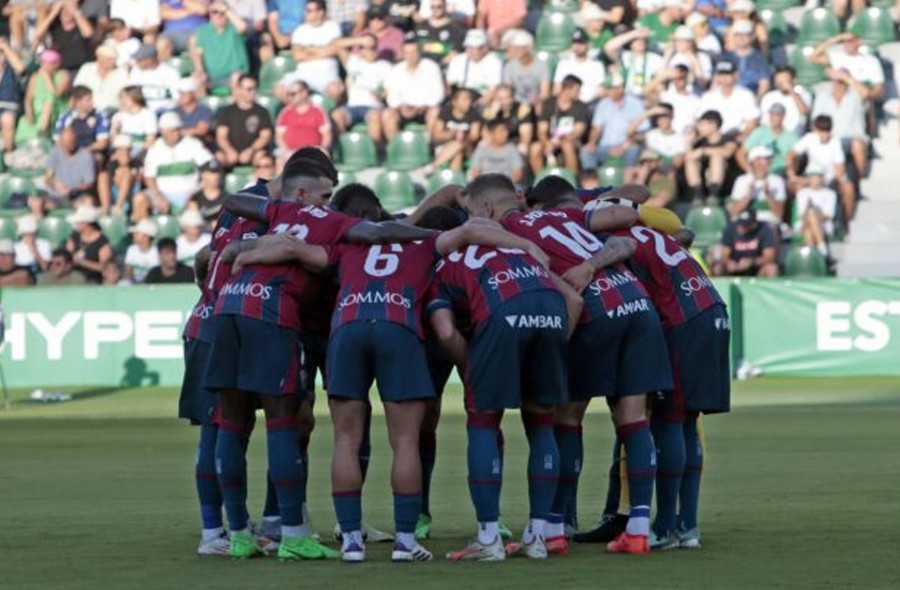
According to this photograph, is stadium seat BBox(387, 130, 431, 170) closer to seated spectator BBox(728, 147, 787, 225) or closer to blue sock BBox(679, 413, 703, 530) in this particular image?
seated spectator BBox(728, 147, 787, 225)

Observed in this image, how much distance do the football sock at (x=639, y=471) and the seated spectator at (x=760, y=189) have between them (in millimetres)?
17581

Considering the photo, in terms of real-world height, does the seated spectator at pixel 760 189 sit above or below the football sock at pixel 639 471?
above

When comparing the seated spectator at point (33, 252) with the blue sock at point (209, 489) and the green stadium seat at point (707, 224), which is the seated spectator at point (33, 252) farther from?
the blue sock at point (209, 489)

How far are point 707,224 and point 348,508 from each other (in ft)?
60.1

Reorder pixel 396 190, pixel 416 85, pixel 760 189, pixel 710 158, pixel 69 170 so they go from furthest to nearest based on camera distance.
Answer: pixel 69 170
pixel 416 85
pixel 396 190
pixel 710 158
pixel 760 189

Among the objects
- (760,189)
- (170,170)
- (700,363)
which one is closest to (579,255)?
(700,363)

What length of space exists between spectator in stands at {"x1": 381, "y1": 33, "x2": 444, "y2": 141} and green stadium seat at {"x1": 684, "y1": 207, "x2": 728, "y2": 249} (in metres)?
4.21

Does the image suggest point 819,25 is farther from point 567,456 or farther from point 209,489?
point 209,489

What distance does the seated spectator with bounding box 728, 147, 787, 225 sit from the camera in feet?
92.1

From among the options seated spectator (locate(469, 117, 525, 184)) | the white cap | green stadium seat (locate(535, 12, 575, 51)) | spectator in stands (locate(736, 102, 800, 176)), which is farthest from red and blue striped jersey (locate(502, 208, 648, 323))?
green stadium seat (locate(535, 12, 575, 51))

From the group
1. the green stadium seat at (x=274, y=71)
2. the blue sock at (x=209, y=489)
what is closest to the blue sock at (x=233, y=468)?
the blue sock at (x=209, y=489)

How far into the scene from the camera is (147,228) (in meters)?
28.2

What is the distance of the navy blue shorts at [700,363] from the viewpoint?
36.2 feet

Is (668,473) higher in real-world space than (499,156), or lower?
lower
